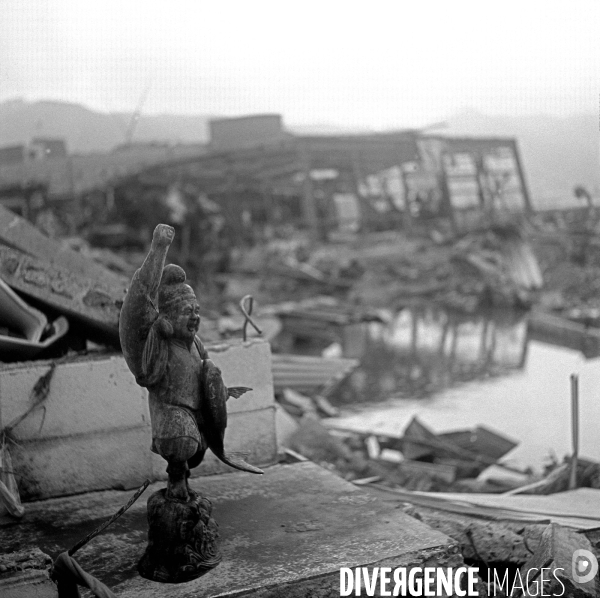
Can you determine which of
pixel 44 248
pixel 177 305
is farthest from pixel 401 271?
pixel 177 305

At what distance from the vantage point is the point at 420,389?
11.7m

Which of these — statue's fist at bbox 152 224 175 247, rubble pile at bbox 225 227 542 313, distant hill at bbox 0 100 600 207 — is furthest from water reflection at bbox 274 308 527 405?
statue's fist at bbox 152 224 175 247

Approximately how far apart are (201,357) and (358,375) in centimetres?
950

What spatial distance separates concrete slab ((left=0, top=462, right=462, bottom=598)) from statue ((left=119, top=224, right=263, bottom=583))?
0.35ft

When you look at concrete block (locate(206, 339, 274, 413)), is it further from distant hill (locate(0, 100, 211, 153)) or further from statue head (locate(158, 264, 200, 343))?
distant hill (locate(0, 100, 211, 153))

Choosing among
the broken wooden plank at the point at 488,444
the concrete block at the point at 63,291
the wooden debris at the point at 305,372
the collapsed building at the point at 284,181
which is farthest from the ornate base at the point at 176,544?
the collapsed building at the point at 284,181

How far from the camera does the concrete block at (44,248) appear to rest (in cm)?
504

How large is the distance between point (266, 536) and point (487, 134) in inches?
1108

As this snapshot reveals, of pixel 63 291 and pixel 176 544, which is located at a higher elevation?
pixel 63 291

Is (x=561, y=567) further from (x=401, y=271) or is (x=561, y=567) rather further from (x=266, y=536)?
(x=401, y=271)

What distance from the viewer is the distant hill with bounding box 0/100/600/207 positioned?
777 inches

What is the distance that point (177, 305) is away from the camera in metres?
3.12

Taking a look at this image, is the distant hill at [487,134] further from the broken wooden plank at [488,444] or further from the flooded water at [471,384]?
the broken wooden plank at [488,444]

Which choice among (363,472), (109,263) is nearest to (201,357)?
(363,472)
